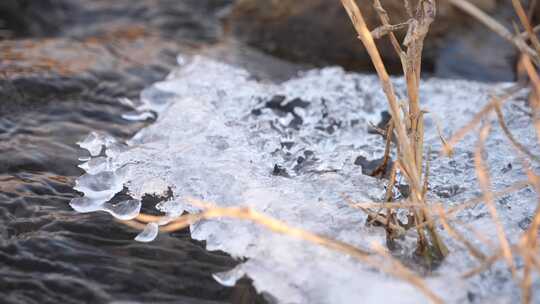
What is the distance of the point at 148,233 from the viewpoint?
247 cm

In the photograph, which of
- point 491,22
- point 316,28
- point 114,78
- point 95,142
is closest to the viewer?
point 491,22

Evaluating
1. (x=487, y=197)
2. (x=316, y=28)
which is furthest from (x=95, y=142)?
(x=316, y=28)

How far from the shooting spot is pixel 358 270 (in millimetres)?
2113

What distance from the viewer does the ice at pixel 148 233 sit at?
2.46m

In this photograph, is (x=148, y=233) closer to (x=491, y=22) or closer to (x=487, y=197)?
(x=487, y=197)

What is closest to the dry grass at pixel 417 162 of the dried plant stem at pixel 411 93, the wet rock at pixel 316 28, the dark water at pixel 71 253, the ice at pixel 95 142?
the dried plant stem at pixel 411 93

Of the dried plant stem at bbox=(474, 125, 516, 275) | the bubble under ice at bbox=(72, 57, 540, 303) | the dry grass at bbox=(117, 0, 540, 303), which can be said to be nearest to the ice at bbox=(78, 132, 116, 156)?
the bubble under ice at bbox=(72, 57, 540, 303)

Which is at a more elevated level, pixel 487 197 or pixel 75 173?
pixel 75 173

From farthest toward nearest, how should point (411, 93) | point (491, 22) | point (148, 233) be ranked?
point (148, 233) → point (411, 93) → point (491, 22)

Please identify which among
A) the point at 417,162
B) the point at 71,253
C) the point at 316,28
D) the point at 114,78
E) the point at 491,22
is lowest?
the point at 71,253

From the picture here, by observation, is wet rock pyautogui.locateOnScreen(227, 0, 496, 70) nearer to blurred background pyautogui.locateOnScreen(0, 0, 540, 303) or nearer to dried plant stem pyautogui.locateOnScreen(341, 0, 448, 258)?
blurred background pyautogui.locateOnScreen(0, 0, 540, 303)

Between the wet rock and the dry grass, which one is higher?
the wet rock

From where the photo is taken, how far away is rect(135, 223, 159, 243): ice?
246 cm

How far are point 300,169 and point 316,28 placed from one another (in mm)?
2695
